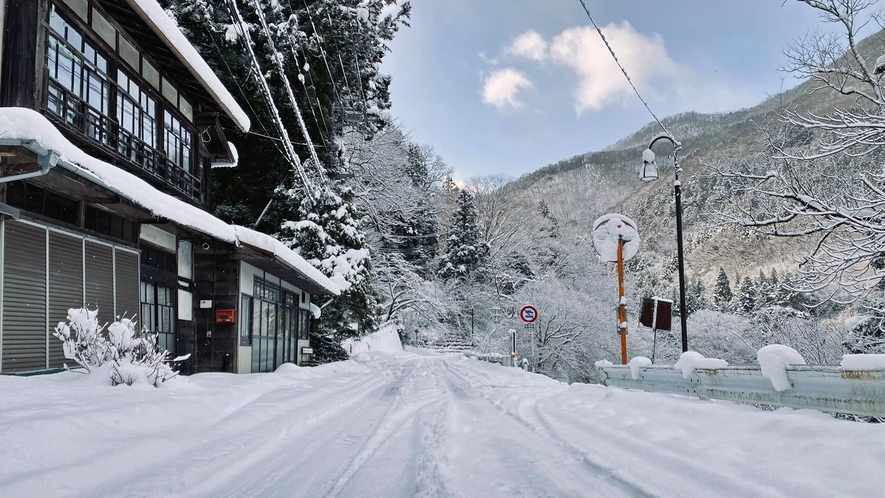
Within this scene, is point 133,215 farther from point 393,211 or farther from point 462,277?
point 462,277

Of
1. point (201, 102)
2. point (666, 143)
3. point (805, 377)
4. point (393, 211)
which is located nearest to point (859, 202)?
point (666, 143)

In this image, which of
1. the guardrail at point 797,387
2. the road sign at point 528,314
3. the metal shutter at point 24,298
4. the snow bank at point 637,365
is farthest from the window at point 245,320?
the guardrail at point 797,387

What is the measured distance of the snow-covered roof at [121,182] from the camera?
256 inches

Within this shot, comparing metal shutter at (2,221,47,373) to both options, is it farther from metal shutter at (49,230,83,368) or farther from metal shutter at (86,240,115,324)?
metal shutter at (86,240,115,324)

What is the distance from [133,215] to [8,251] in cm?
315

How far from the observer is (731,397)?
245 inches

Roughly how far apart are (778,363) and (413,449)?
3.47 meters

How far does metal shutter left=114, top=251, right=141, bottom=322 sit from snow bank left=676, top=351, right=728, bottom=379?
9.42 m

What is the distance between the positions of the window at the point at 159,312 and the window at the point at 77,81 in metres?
3.25

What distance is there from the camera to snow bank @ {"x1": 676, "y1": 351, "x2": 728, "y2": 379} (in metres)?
6.86

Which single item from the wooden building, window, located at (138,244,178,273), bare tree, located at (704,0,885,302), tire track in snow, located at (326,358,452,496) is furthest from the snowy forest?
tire track in snow, located at (326,358,452,496)

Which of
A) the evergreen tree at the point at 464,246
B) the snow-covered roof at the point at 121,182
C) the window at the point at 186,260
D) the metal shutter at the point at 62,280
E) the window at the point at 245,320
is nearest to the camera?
the snow-covered roof at the point at 121,182

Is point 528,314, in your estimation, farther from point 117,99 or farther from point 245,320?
point 117,99

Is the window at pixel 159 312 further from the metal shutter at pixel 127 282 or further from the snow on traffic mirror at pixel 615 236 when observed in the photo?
the snow on traffic mirror at pixel 615 236
